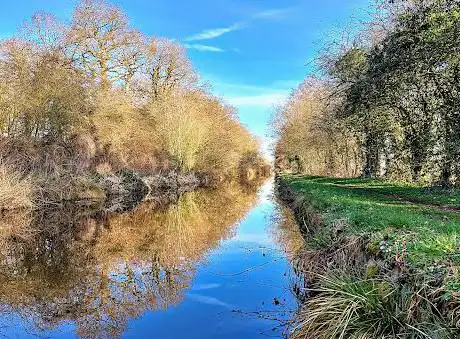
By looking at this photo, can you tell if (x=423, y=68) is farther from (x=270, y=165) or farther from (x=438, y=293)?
(x=270, y=165)

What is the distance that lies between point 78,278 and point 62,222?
6.99m

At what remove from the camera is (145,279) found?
921 centimetres

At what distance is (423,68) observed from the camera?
14.4m

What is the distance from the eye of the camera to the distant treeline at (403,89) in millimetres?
13227

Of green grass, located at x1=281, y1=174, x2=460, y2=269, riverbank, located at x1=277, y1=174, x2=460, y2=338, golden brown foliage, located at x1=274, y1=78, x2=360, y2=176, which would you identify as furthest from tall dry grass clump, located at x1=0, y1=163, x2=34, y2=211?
golden brown foliage, located at x1=274, y1=78, x2=360, y2=176

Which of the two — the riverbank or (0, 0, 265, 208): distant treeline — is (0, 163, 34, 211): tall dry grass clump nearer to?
(0, 0, 265, 208): distant treeline

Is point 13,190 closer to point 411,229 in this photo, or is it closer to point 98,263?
point 98,263

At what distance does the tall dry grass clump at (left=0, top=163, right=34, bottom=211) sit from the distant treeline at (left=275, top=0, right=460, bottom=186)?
563 inches

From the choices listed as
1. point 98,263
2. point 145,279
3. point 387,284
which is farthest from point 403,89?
point 387,284

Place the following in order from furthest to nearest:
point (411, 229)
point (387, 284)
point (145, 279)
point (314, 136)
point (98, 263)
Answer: point (314, 136) < point (98, 263) < point (145, 279) < point (411, 229) < point (387, 284)

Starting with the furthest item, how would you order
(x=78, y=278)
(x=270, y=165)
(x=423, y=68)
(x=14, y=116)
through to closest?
(x=270, y=165), (x=14, y=116), (x=423, y=68), (x=78, y=278)

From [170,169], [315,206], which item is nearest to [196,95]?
[170,169]

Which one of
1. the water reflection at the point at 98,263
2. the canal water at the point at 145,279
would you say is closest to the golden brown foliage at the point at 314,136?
the water reflection at the point at 98,263

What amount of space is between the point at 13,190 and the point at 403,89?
51.5 feet
